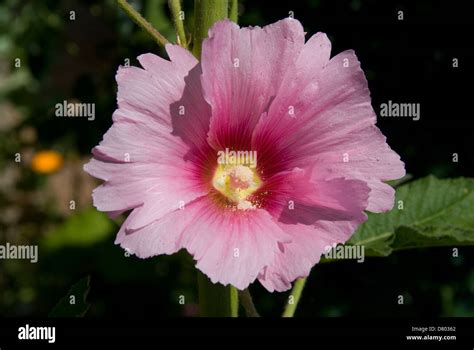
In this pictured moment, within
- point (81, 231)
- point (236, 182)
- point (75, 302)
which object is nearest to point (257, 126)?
point (236, 182)

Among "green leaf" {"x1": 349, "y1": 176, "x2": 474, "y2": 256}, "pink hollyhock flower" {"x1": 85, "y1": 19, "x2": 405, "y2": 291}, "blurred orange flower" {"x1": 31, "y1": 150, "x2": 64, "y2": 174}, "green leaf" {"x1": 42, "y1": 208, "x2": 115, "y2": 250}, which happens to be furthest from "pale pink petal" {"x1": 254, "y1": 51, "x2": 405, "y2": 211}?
"blurred orange flower" {"x1": 31, "y1": 150, "x2": 64, "y2": 174}

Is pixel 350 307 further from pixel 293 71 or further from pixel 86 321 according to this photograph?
pixel 293 71

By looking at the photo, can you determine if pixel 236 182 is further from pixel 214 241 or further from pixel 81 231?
pixel 81 231

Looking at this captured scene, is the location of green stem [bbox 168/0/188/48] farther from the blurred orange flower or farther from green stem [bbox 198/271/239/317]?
the blurred orange flower

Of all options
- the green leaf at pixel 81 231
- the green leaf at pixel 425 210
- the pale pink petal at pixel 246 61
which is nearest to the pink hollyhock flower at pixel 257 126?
the pale pink petal at pixel 246 61

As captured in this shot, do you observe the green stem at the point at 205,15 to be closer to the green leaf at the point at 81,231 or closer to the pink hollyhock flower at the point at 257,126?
the pink hollyhock flower at the point at 257,126

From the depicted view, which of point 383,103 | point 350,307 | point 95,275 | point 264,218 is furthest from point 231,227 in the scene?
point 95,275
